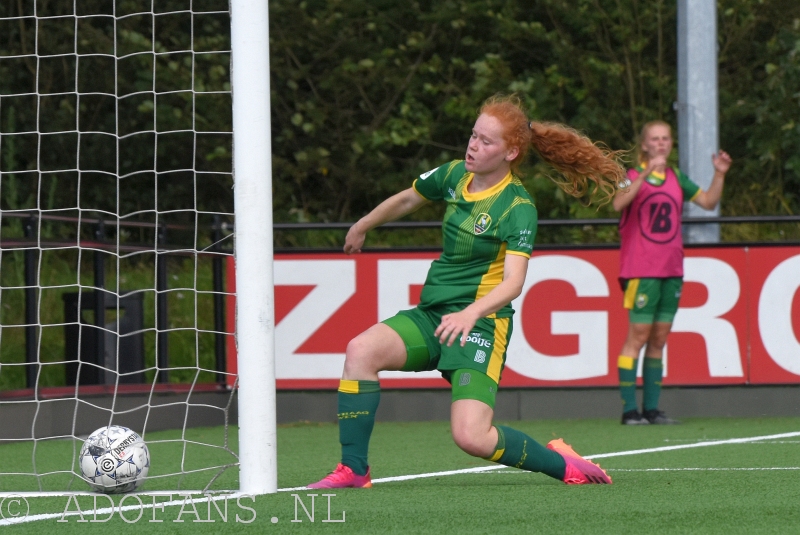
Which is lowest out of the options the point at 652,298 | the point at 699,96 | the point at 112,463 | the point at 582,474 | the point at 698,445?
the point at 698,445


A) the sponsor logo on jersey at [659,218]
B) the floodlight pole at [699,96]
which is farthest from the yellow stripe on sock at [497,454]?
the floodlight pole at [699,96]

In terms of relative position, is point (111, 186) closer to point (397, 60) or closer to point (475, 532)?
point (397, 60)

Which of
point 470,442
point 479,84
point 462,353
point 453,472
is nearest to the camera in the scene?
point 470,442

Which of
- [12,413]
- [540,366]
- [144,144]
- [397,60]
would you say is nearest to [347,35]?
[397,60]

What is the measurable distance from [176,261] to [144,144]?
7061 millimetres

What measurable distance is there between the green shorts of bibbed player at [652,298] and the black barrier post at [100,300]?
351 cm

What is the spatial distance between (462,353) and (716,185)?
14.1 ft

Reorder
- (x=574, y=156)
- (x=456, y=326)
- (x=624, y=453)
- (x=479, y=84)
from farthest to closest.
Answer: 1. (x=479, y=84)
2. (x=624, y=453)
3. (x=574, y=156)
4. (x=456, y=326)

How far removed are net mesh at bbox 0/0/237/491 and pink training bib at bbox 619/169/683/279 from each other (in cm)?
282

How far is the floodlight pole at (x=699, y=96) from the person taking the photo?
9938 millimetres

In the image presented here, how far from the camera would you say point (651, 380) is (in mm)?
8828

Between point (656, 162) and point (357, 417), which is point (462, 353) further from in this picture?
point (656, 162)

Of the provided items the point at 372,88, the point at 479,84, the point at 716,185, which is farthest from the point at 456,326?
the point at 372,88

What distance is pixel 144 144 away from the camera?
17719 mm
